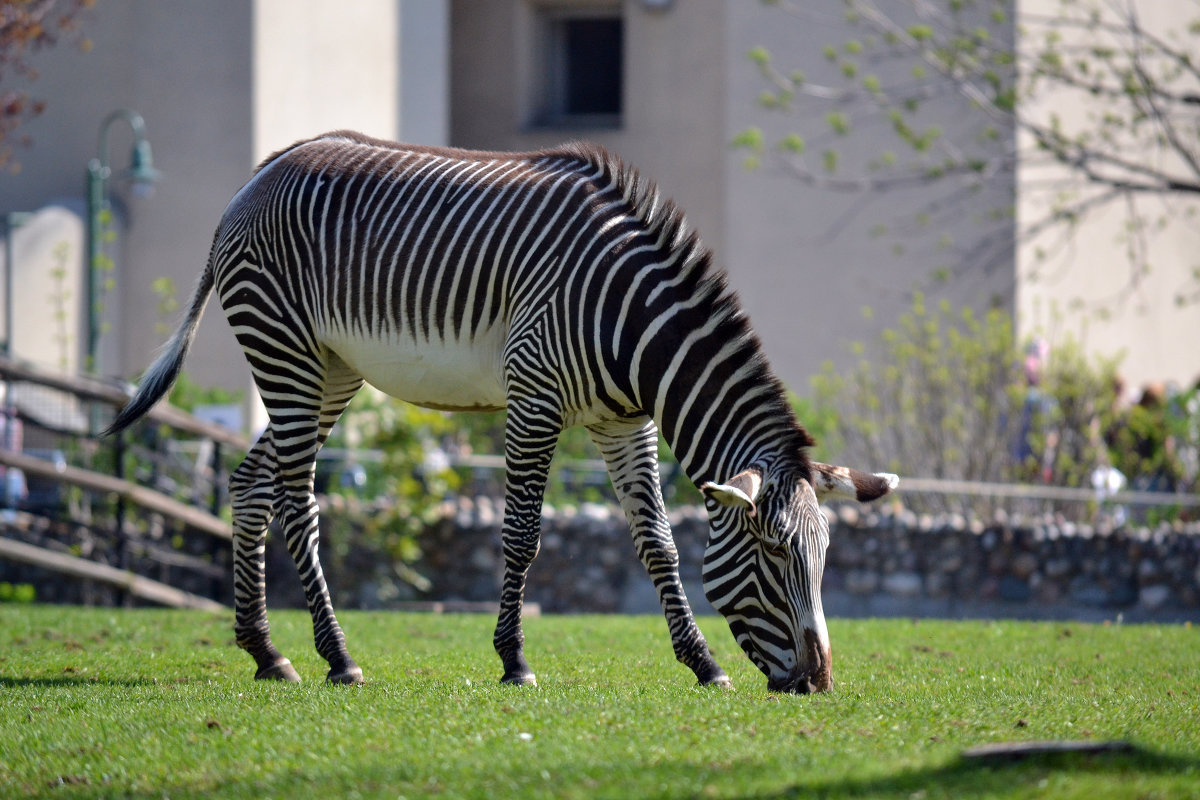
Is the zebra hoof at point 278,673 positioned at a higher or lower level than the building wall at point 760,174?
lower

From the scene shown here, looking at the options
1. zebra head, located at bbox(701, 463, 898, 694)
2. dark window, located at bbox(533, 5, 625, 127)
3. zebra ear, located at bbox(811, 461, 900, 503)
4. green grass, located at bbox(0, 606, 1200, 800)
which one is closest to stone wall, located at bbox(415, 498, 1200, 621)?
green grass, located at bbox(0, 606, 1200, 800)

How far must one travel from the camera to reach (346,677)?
6.07 meters

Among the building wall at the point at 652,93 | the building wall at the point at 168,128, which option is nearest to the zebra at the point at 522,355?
the building wall at the point at 168,128

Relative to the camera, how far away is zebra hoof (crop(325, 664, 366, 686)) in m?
6.04

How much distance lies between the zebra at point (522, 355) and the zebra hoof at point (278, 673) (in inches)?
0.5

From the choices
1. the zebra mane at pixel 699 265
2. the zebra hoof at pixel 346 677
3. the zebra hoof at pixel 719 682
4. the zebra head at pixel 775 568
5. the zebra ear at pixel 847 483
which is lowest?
the zebra hoof at pixel 346 677

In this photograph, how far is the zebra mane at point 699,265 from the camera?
18.3 ft

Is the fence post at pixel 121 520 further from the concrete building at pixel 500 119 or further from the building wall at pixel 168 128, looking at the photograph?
the concrete building at pixel 500 119

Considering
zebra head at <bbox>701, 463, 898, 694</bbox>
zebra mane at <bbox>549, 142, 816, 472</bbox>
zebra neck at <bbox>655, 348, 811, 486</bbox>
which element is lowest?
zebra head at <bbox>701, 463, 898, 694</bbox>

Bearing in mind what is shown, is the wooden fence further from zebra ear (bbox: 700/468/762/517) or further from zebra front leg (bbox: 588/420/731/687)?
zebra ear (bbox: 700/468/762/517)

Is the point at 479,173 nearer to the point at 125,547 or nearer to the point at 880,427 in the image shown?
the point at 125,547

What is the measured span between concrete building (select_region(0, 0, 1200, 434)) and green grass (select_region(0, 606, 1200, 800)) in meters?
9.27

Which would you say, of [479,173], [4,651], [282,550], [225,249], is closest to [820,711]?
[479,173]

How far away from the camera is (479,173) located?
261 inches
